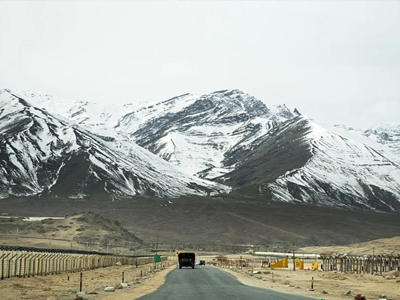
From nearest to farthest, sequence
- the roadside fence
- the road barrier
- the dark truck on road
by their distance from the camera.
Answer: the road barrier
the roadside fence
the dark truck on road

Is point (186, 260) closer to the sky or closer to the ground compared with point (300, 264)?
closer to the sky

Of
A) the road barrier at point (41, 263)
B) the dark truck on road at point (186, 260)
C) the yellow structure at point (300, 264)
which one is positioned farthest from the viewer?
the yellow structure at point (300, 264)

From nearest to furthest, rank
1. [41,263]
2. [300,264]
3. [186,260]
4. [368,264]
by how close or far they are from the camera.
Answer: [41,263] → [368,264] → [186,260] → [300,264]

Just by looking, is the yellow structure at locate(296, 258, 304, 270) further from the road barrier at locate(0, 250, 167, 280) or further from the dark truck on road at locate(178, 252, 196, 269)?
the road barrier at locate(0, 250, 167, 280)

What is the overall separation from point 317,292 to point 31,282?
24.4 meters

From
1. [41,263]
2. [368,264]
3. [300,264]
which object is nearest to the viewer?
[41,263]

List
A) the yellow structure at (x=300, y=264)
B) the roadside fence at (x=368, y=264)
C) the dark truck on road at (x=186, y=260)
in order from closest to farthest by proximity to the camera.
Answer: the roadside fence at (x=368, y=264)
the dark truck on road at (x=186, y=260)
the yellow structure at (x=300, y=264)

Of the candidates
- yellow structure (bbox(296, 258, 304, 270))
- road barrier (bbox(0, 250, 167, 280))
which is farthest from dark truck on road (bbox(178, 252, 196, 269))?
yellow structure (bbox(296, 258, 304, 270))

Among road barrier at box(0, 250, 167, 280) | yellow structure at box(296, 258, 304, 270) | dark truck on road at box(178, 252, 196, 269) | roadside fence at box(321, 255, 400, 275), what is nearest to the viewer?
road barrier at box(0, 250, 167, 280)

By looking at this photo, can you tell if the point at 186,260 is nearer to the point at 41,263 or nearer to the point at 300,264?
the point at 300,264

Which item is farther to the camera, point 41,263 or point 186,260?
point 186,260

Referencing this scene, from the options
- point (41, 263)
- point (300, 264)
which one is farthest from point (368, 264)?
point (41, 263)

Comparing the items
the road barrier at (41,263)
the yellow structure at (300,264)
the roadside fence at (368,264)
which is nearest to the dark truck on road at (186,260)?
the road barrier at (41,263)

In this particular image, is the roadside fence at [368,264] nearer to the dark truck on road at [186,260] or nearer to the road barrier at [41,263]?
the dark truck on road at [186,260]
